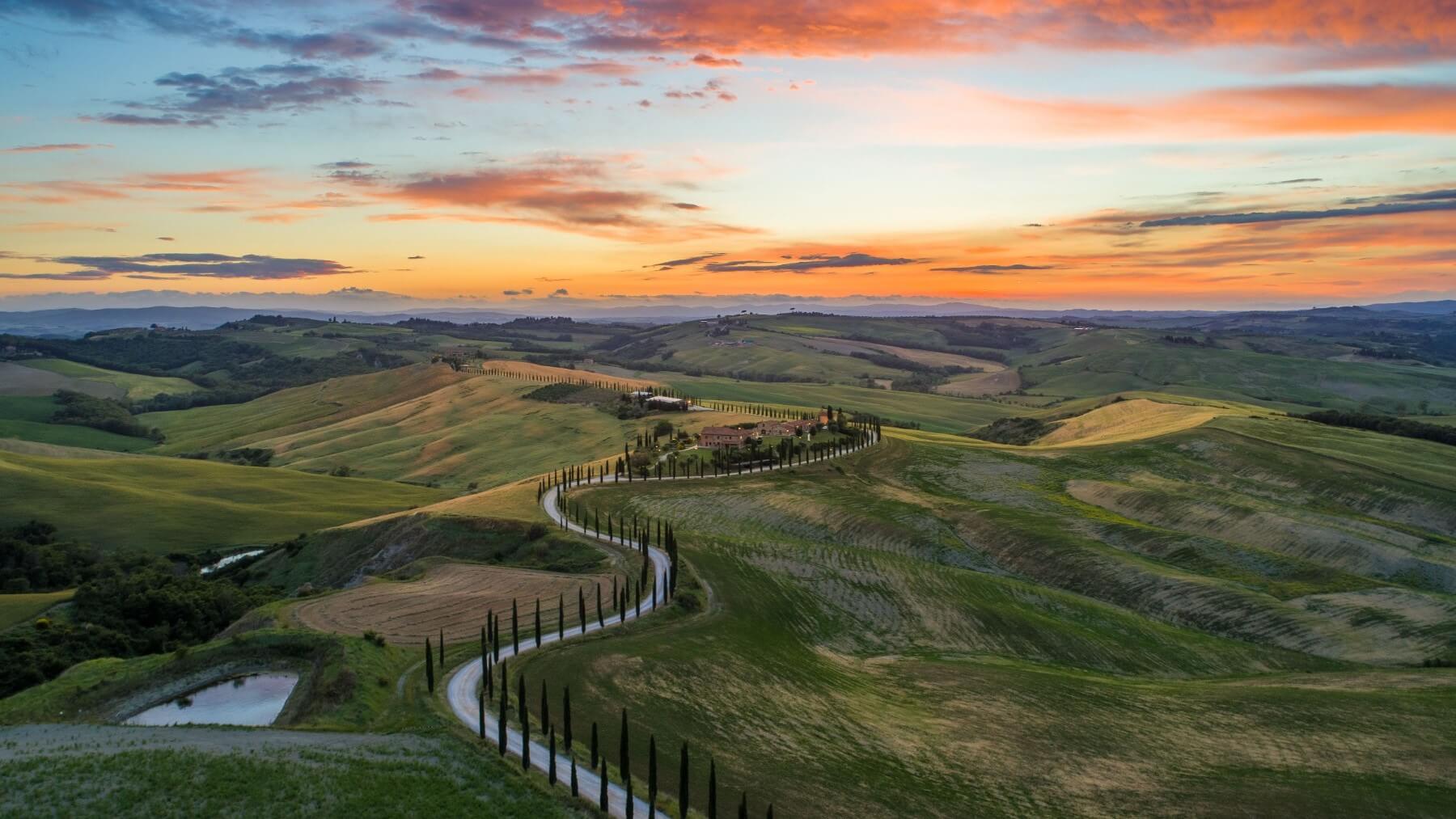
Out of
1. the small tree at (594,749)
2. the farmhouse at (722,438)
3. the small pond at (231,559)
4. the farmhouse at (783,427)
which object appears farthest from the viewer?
the farmhouse at (783,427)

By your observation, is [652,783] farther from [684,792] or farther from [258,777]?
[258,777]

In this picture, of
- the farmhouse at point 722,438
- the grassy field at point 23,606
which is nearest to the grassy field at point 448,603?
the grassy field at point 23,606

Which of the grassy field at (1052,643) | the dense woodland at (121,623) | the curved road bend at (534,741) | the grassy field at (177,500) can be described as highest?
the curved road bend at (534,741)

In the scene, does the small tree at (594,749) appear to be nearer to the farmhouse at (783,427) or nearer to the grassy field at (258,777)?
the grassy field at (258,777)

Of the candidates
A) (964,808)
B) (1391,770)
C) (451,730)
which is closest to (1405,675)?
(1391,770)

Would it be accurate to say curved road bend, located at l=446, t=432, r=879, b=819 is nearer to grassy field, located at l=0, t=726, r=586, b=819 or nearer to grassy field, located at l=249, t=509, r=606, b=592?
grassy field, located at l=0, t=726, r=586, b=819

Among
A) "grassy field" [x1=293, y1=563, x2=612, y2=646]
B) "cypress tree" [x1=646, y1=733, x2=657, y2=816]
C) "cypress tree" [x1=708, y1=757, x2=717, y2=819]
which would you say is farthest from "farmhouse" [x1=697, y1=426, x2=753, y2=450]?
"cypress tree" [x1=708, y1=757, x2=717, y2=819]

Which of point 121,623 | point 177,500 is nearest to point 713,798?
point 121,623
